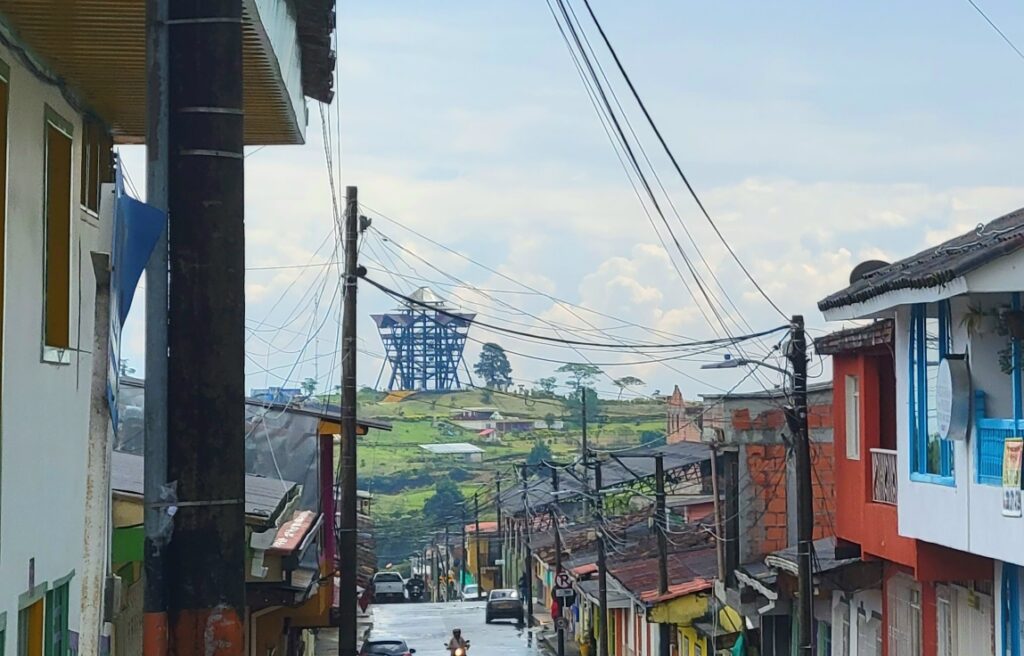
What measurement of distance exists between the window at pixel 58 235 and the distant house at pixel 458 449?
97209 mm

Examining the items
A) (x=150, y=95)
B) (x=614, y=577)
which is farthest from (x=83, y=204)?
(x=614, y=577)

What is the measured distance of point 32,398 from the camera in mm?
9391

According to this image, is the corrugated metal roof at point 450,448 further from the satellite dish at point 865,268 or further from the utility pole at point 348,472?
the satellite dish at point 865,268

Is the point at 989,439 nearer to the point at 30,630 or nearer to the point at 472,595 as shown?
the point at 30,630

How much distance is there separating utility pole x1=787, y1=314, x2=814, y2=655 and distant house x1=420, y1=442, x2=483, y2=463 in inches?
3427

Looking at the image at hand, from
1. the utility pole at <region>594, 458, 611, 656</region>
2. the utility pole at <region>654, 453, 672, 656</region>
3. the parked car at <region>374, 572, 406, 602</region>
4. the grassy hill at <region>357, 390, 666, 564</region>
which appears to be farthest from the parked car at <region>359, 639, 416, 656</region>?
the grassy hill at <region>357, 390, 666, 564</region>

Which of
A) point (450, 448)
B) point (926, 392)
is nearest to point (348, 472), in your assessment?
point (926, 392)

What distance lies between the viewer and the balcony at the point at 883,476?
771 inches

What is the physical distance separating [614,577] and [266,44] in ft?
104

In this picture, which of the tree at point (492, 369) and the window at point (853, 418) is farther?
the tree at point (492, 369)

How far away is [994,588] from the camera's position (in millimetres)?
16938

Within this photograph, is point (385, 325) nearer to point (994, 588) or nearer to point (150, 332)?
point (994, 588)

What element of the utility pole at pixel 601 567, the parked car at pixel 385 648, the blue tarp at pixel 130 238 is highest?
the blue tarp at pixel 130 238

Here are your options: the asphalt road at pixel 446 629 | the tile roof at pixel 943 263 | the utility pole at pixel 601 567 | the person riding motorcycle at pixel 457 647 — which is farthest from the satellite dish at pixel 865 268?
the asphalt road at pixel 446 629
